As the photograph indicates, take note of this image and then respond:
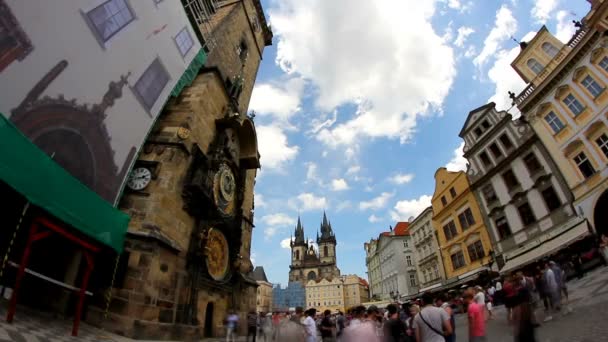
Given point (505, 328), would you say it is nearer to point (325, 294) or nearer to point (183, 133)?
point (183, 133)

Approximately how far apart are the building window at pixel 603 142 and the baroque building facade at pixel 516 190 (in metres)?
2.31

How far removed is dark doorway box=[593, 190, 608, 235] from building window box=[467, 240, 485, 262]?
798 cm

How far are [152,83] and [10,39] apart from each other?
430 cm

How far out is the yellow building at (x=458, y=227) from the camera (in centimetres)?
2169

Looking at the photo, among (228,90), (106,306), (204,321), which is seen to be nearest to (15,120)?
(106,306)

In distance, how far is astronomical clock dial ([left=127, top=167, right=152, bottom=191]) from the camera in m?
8.95

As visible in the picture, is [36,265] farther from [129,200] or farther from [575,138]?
[575,138]

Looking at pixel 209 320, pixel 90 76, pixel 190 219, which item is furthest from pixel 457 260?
pixel 90 76

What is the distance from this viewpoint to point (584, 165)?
1528 cm

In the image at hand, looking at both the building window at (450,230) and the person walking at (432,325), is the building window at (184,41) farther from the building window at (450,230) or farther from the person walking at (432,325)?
the building window at (450,230)

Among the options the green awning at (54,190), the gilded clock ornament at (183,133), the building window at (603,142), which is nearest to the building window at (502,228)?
the building window at (603,142)

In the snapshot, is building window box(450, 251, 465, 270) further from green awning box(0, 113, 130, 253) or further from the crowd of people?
green awning box(0, 113, 130, 253)

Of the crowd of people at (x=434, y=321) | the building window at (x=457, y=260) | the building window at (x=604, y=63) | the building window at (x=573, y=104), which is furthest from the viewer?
the building window at (x=457, y=260)

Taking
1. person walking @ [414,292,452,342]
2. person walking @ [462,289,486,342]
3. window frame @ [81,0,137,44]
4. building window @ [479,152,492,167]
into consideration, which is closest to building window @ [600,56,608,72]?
building window @ [479,152,492,167]
